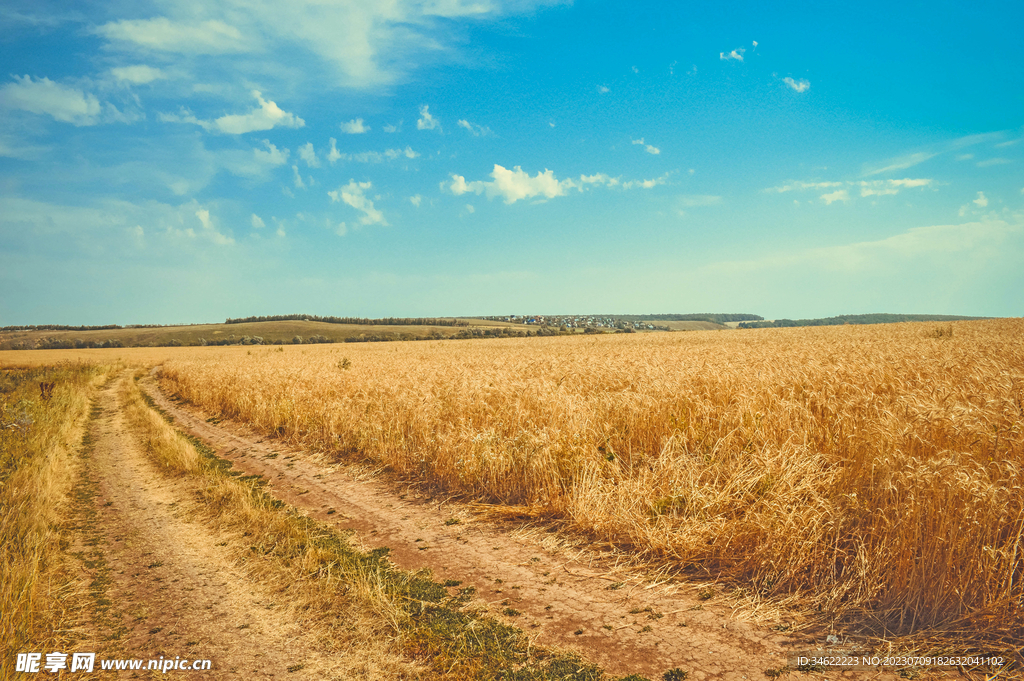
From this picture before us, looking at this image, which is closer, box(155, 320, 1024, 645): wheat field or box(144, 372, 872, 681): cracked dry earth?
box(144, 372, 872, 681): cracked dry earth

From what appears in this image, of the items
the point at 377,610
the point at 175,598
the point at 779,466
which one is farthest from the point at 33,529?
the point at 779,466

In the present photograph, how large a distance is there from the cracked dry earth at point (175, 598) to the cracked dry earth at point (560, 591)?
0.22 m

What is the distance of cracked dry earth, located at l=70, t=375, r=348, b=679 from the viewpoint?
12.6ft

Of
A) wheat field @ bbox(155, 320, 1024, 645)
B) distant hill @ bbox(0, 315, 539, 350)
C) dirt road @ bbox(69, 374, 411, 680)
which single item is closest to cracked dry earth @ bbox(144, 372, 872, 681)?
dirt road @ bbox(69, 374, 411, 680)

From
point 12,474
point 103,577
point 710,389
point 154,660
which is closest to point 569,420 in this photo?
point 710,389

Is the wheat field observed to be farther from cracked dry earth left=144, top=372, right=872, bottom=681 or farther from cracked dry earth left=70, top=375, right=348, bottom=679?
cracked dry earth left=70, top=375, right=348, bottom=679

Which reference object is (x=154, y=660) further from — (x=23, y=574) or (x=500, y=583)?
(x=500, y=583)

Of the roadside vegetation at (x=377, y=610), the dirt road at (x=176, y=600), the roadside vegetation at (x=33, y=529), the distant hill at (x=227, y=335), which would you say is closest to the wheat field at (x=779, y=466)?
the roadside vegetation at (x=377, y=610)

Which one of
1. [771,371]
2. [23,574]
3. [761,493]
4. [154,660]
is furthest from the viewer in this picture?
[771,371]

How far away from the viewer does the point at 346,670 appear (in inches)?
140

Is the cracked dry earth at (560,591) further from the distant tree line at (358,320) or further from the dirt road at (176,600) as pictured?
the distant tree line at (358,320)

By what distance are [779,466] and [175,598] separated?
23.2 ft

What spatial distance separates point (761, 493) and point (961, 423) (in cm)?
225

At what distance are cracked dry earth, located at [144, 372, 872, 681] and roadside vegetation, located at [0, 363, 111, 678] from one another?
4.95 ft
